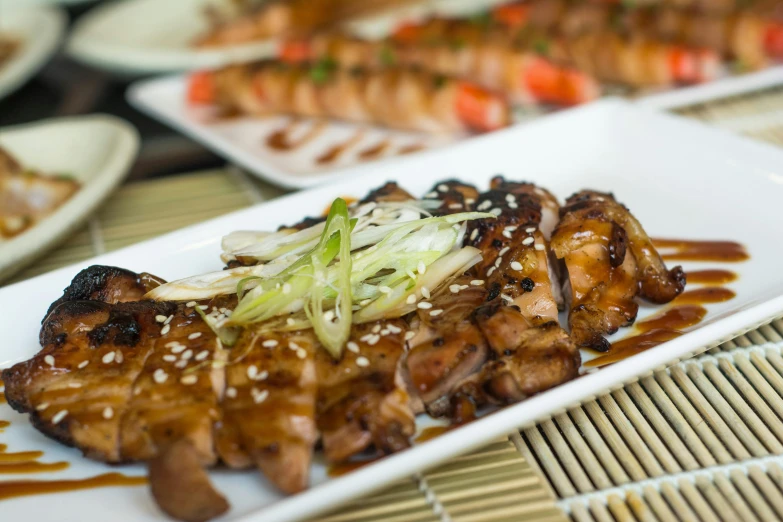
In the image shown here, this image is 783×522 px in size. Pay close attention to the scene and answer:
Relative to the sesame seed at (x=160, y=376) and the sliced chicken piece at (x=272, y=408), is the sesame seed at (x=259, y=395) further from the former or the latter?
the sesame seed at (x=160, y=376)

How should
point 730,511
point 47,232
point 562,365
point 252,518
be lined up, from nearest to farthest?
point 252,518, point 730,511, point 562,365, point 47,232

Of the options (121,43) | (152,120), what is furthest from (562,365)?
(121,43)

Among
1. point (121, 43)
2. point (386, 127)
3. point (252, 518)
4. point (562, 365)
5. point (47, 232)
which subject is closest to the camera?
point (252, 518)

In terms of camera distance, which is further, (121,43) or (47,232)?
(121,43)

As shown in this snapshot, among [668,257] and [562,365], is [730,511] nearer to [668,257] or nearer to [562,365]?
[562,365]

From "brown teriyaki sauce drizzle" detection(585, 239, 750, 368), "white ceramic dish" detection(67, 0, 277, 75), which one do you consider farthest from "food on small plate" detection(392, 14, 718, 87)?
"brown teriyaki sauce drizzle" detection(585, 239, 750, 368)

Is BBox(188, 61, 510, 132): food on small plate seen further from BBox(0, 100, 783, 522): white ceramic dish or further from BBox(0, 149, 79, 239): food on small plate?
BBox(0, 149, 79, 239): food on small plate
